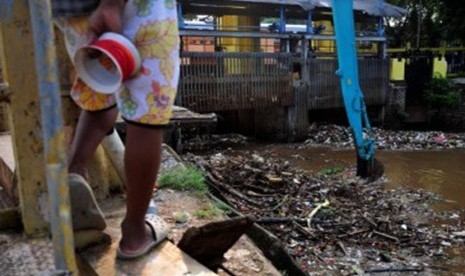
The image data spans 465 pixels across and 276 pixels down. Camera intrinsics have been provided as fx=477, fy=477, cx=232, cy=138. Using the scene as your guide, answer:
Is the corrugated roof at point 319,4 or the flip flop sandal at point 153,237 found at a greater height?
the corrugated roof at point 319,4

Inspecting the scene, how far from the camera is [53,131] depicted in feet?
2.86

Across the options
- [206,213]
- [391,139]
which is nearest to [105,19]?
[206,213]

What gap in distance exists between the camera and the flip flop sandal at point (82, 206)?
Answer: 1.36m

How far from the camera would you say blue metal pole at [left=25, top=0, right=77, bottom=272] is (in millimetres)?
849

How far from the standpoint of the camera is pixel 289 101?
11992mm

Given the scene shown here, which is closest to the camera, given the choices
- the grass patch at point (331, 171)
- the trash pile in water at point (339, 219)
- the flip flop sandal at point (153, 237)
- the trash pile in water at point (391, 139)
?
the flip flop sandal at point (153, 237)

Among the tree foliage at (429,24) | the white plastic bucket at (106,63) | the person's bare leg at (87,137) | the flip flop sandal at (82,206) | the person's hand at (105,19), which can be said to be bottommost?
the flip flop sandal at (82,206)

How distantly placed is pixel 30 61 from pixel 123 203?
92cm

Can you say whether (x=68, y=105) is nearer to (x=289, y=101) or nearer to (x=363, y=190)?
(x=363, y=190)

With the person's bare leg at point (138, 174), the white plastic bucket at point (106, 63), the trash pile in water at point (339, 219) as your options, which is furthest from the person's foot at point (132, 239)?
the trash pile in water at point (339, 219)

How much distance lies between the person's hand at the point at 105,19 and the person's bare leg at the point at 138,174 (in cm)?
29

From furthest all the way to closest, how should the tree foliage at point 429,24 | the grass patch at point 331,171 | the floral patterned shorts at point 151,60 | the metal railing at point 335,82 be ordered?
1. the tree foliage at point 429,24
2. the metal railing at point 335,82
3. the grass patch at point 331,171
4. the floral patterned shorts at point 151,60

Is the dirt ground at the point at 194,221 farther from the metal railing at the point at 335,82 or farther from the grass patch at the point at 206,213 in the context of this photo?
the metal railing at the point at 335,82

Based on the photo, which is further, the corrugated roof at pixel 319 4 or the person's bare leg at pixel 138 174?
the corrugated roof at pixel 319 4
